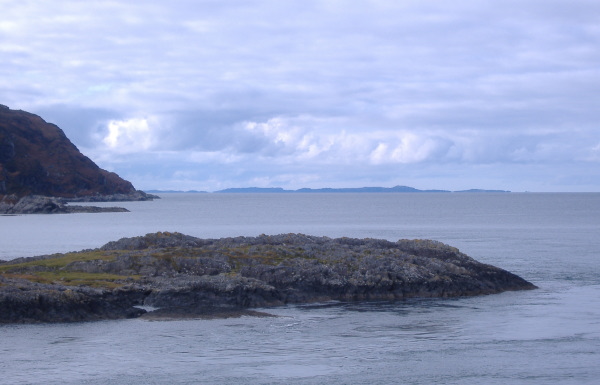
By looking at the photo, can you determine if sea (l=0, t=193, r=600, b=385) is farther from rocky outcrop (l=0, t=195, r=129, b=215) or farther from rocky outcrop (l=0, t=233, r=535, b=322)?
rocky outcrop (l=0, t=195, r=129, b=215)

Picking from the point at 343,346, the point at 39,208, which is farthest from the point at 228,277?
the point at 39,208

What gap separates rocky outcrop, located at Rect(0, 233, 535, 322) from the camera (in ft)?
125

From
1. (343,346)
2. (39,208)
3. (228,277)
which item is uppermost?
(39,208)

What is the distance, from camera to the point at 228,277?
43500 millimetres

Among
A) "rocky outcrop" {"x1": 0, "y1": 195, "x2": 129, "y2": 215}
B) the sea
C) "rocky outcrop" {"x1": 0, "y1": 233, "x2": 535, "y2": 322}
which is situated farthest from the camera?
"rocky outcrop" {"x1": 0, "y1": 195, "x2": 129, "y2": 215}

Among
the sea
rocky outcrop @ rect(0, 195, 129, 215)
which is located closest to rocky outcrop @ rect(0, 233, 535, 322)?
the sea

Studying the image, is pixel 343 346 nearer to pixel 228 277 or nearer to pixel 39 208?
pixel 228 277

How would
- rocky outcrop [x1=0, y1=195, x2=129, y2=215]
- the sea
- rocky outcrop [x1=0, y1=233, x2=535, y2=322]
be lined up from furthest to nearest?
rocky outcrop [x1=0, y1=195, x2=129, y2=215] < rocky outcrop [x1=0, y1=233, x2=535, y2=322] < the sea

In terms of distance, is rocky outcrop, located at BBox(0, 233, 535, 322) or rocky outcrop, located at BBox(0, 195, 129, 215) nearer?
rocky outcrop, located at BBox(0, 233, 535, 322)

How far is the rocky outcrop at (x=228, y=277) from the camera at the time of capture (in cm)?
3806

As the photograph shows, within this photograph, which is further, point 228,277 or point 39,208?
point 39,208

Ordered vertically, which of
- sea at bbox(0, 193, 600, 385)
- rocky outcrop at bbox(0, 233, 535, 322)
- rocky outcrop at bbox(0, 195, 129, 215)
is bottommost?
sea at bbox(0, 193, 600, 385)

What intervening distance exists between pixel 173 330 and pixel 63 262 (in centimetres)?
1641

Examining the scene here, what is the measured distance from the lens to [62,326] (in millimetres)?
35594
